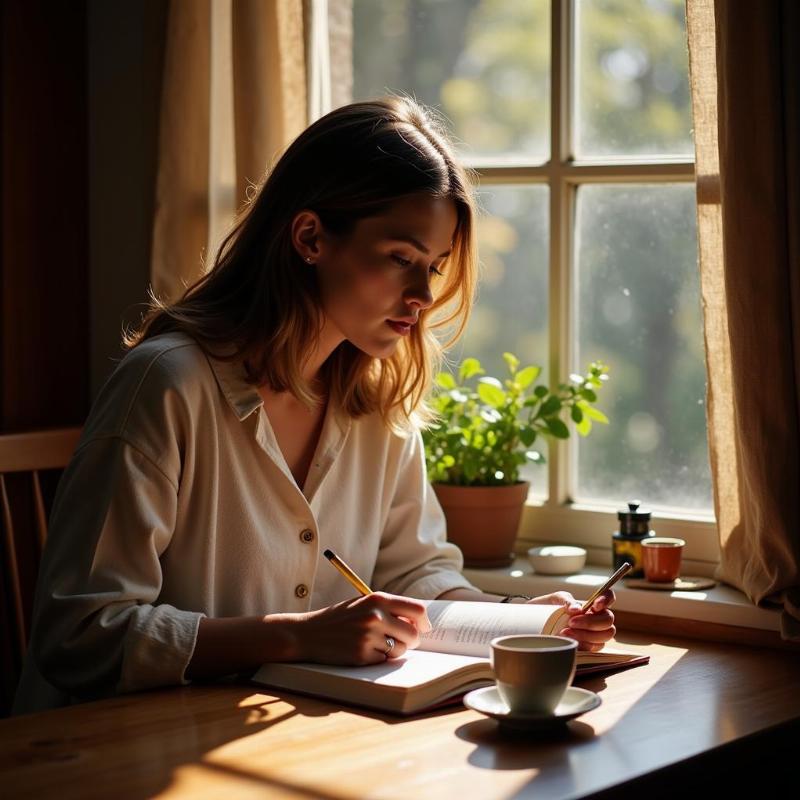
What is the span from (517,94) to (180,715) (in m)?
1.47

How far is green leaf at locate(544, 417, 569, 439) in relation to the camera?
2.33 meters

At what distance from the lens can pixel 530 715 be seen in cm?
140

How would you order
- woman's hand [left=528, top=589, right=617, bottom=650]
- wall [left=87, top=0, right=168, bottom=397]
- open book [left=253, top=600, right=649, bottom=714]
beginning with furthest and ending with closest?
wall [left=87, top=0, right=168, bottom=397]
woman's hand [left=528, top=589, right=617, bottom=650]
open book [left=253, top=600, right=649, bottom=714]

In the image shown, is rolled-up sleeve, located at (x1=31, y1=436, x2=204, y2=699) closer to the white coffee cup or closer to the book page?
the book page

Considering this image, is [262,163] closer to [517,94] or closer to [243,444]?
[517,94]

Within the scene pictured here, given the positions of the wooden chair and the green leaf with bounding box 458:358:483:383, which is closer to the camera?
the wooden chair

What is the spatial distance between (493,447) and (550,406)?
135 mm

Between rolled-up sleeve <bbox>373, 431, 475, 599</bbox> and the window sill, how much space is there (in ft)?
0.57

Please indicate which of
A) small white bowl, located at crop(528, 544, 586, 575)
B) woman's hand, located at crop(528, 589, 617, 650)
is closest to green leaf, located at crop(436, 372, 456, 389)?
small white bowl, located at crop(528, 544, 586, 575)

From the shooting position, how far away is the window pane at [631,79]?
7.46ft

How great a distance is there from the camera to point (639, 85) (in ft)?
7.61

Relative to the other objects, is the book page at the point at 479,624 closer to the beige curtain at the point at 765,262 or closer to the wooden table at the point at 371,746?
the wooden table at the point at 371,746

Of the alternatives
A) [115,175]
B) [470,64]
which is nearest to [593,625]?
[470,64]

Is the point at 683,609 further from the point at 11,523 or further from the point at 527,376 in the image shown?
the point at 11,523
